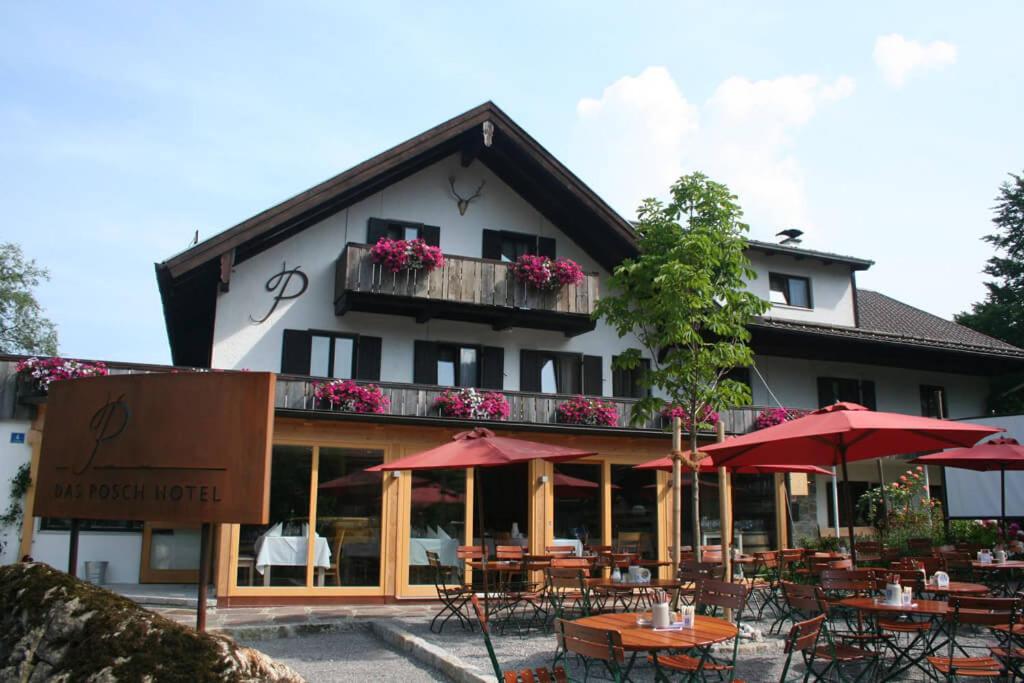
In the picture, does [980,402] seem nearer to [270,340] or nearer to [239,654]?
[270,340]

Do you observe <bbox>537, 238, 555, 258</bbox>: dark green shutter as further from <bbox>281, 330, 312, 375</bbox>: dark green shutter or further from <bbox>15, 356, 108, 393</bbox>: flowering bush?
<bbox>15, 356, 108, 393</bbox>: flowering bush

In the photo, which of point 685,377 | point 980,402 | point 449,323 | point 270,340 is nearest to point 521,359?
point 449,323

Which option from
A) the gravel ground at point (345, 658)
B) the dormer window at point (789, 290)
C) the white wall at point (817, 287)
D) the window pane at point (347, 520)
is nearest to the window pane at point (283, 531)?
the window pane at point (347, 520)

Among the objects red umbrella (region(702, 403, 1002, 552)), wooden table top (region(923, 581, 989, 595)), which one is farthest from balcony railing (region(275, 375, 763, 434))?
wooden table top (region(923, 581, 989, 595))

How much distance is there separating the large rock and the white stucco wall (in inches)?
474

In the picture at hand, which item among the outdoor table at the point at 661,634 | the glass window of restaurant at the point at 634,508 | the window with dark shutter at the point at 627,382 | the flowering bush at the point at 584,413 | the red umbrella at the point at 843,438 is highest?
the window with dark shutter at the point at 627,382

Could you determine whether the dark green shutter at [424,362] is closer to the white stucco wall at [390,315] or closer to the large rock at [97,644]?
the white stucco wall at [390,315]

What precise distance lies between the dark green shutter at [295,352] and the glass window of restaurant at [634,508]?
632 cm

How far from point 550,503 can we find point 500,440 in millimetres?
6303

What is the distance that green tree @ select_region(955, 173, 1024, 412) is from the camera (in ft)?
113

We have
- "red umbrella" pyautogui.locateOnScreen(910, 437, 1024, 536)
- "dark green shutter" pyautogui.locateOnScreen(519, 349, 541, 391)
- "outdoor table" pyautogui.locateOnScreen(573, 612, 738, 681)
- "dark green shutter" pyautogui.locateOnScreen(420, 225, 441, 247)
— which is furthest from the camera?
"dark green shutter" pyautogui.locateOnScreen(519, 349, 541, 391)

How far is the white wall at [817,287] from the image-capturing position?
23578 mm

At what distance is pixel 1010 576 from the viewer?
14375 millimetres

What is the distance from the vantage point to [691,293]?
432 inches
